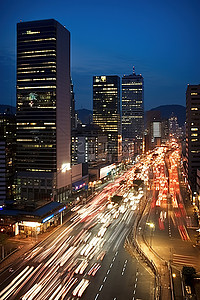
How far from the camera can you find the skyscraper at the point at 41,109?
3885 inches

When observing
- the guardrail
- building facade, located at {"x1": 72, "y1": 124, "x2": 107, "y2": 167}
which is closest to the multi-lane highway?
the guardrail

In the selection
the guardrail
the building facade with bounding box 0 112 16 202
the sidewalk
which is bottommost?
the sidewalk

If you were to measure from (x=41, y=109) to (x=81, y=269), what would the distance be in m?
66.7

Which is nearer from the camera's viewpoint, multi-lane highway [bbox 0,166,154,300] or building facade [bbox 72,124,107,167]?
multi-lane highway [bbox 0,166,154,300]

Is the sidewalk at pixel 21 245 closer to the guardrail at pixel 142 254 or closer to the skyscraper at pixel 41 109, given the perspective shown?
the guardrail at pixel 142 254

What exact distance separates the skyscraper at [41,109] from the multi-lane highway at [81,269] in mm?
31869

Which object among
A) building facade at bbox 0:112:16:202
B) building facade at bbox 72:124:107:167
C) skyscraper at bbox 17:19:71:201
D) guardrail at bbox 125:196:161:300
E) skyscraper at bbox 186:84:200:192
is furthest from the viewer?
building facade at bbox 72:124:107:167

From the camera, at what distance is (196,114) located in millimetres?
109375

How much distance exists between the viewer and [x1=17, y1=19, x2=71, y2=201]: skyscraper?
324 ft

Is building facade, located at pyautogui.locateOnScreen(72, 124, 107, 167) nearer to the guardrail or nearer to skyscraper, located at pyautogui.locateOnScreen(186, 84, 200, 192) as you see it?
skyscraper, located at pyautogui.locateOnScreen(186, 84, 200, 192)

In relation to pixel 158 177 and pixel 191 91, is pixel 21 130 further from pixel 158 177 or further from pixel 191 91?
pixel 158 177

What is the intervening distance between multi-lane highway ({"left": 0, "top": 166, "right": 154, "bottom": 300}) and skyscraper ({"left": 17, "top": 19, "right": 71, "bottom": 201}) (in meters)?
31.9

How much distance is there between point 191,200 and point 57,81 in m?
58.6

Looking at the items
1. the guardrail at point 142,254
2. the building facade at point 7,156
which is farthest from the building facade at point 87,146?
the guardrail at point 142,254
